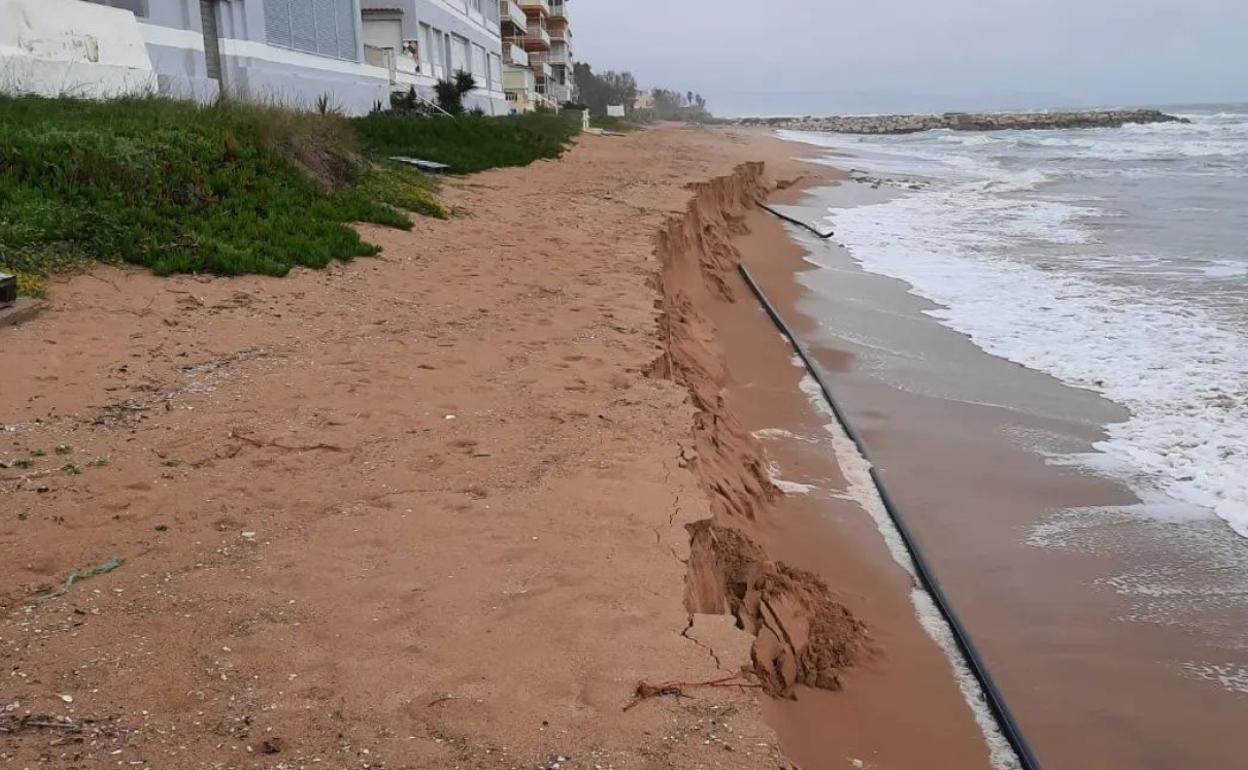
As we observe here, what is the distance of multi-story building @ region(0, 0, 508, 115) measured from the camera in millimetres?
12172

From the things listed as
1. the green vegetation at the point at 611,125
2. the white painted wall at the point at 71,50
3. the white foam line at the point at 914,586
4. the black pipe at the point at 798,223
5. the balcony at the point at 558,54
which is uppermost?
the balcony at the point at 558,54

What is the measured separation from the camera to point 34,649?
3246 millimetres

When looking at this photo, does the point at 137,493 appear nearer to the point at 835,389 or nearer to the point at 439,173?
the point at 835,389

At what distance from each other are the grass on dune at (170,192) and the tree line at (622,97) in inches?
2507

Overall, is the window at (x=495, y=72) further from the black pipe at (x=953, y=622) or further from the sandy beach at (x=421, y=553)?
the black pipe at (x=953, y=622)

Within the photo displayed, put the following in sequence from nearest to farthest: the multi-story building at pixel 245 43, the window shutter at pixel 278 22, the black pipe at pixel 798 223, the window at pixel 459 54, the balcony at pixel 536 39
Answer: the multi-story building at pixel 245 43, the black pipe at pixel 798 223, the window shutter at pixel 278 22, the window at pixel 459 54, the balcony at pixel 536 39

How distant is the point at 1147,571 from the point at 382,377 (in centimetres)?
481

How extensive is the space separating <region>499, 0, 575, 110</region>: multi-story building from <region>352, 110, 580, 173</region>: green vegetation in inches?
859

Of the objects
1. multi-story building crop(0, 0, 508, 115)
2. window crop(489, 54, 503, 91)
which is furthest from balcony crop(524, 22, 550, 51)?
multi-story building crop(0, 0, 508, 115)

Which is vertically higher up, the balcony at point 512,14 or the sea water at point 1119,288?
the balcony at point 512,14

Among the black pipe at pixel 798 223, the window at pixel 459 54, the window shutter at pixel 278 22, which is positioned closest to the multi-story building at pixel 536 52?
the window at pixel 459 54

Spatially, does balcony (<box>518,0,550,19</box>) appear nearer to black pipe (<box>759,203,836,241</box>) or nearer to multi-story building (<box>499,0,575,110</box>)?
multi-story building (<box>499,0,575,110</box>)

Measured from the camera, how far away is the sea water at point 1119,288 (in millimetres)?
6832

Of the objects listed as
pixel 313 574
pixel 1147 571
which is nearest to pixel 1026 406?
pixel 1147 571
